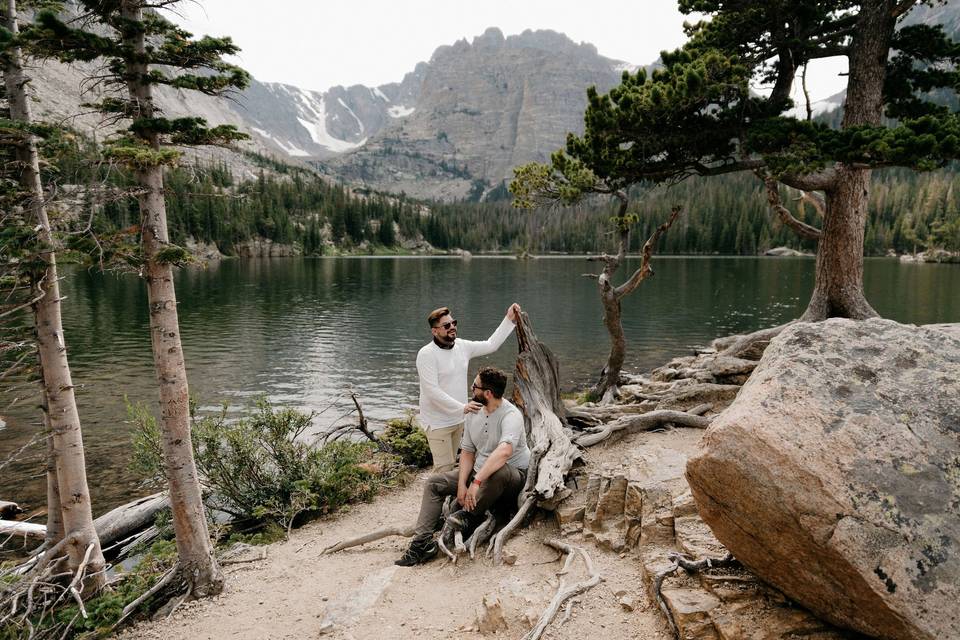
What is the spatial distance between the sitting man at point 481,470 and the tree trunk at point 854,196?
993 centimetres

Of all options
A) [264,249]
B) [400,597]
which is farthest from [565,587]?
[264,249]

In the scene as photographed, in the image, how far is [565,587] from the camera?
5137 millimetres

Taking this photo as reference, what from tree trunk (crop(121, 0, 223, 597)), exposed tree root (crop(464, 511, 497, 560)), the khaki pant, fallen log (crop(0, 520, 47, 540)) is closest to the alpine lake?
fallen log (crop(0, 520, 47, 540))

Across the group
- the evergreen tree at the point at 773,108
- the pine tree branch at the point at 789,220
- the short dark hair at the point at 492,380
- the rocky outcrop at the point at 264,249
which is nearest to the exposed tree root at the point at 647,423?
the short dark hair at the point at 492,380

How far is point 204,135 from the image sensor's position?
6371 mm

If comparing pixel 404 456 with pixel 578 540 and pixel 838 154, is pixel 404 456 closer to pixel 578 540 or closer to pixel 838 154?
pixel 578 540

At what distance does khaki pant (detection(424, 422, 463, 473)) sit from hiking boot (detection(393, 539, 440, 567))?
1.52 m

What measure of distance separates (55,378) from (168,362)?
2365mm

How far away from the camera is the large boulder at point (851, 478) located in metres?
3.10

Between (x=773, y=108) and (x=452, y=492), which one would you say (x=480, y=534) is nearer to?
(x=452, y=492)

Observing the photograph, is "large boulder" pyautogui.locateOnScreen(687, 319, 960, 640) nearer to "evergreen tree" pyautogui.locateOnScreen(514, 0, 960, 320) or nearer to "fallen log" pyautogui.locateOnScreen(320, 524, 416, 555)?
"fallen log" pyautogui.locateOnScreen(320, 524, 416, 555)

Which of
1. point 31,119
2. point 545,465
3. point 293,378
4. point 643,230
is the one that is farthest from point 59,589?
point 643,230

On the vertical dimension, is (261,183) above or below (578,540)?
above

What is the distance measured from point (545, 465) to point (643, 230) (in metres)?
155
